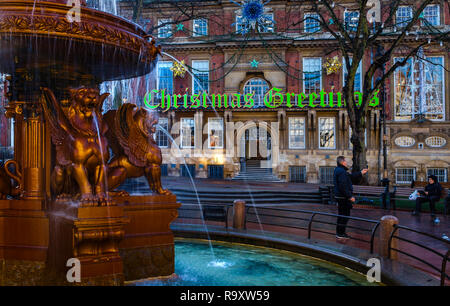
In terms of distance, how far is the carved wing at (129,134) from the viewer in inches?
216

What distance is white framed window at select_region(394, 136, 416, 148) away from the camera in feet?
103

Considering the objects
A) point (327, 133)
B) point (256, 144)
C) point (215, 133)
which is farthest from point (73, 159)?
point (256, 144)

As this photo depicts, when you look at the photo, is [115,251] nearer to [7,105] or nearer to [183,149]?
[7,105]

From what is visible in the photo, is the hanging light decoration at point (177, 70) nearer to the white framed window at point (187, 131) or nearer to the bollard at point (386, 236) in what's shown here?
the white framed window at point (187, 131)

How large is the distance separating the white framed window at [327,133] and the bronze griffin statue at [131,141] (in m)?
28.4

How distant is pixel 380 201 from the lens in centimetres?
1683

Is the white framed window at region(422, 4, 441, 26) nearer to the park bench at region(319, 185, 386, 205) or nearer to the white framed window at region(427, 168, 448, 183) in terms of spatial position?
the white framed window at region(427, 168, 448, 183)

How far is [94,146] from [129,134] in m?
0.72

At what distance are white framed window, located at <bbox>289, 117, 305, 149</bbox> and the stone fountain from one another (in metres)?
27.8

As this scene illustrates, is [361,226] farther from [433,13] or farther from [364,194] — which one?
[433,13]

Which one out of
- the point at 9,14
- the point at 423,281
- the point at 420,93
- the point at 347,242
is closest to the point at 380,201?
the point at 347,242

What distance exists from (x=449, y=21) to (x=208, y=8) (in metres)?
19.5

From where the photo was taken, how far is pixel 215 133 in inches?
1318

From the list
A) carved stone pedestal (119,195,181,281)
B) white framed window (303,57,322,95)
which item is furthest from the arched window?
carved stone pedestal (119,195,181,281)
